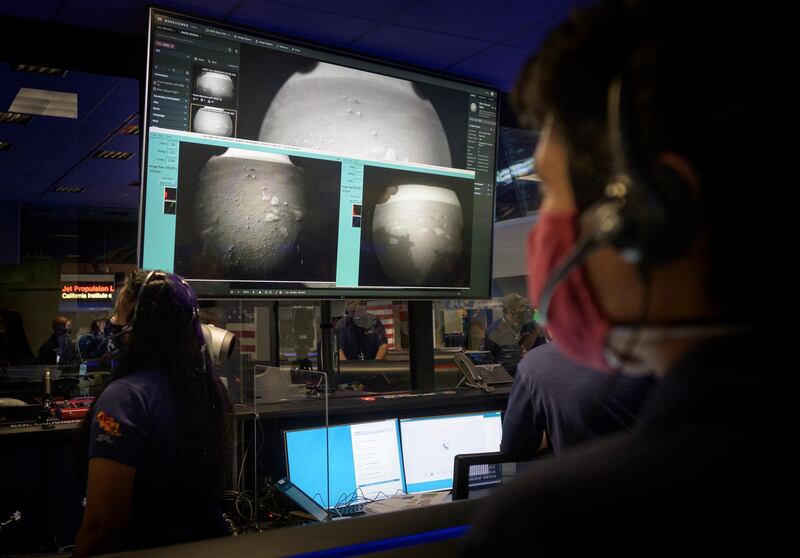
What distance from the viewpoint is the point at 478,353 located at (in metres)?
3.69

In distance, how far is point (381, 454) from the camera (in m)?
2.96

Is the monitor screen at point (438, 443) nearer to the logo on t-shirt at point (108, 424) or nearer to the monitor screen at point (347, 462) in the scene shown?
the monitor screen at point (347, 462)

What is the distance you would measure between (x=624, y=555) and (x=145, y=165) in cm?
247

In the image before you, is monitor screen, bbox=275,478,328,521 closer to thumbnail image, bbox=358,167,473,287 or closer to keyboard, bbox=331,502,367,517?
keyboard, bbox=331,502,367,517

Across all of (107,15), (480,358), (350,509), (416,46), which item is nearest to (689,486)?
(350,509)

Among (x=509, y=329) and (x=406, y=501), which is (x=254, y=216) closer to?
(x=406, y=501)

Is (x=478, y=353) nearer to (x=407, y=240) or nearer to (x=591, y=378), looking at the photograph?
(x=407, y=240)

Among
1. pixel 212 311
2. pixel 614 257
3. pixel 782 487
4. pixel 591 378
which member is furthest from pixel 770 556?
pixel 212 311

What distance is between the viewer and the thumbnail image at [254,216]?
2693mm

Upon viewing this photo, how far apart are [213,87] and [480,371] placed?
1.79 meters

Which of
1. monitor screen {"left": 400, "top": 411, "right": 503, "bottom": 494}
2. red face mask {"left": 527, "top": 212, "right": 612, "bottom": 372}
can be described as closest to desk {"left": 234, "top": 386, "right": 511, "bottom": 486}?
monitor screen {"left": 400, "top": 411, "right": 503, "bottom": 494}

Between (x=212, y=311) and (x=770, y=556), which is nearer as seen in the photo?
(x=770, y=556)

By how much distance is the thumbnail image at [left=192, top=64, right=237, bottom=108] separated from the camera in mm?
2680

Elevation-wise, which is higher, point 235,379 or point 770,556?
point 770,556
